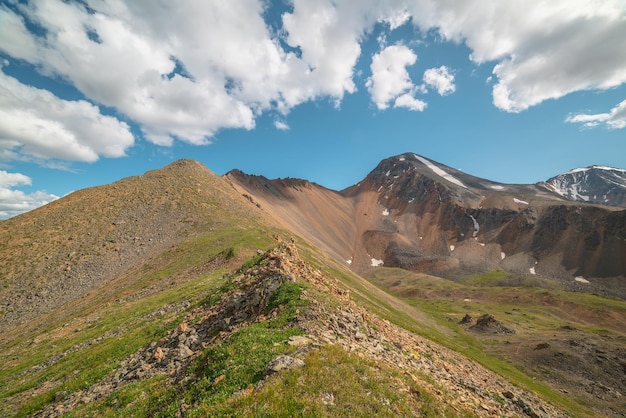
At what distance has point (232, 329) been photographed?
1775 centimetres

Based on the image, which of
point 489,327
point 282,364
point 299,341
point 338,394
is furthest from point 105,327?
point 489,327

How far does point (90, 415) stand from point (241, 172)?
597 ft

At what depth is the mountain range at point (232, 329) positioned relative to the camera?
12.0 metres

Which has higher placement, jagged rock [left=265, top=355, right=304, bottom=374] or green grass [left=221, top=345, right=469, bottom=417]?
jagged rock [left=265, top=355, right=304, bottom=374]

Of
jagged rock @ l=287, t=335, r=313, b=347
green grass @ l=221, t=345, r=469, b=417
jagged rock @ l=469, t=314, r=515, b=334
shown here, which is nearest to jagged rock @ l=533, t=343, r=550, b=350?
jagged rock @ l=469, t=314, r=515, b=334

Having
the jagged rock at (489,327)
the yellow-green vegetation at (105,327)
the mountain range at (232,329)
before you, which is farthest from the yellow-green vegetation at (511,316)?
the yellow-green vegetation at (105,327)

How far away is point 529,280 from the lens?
492 ft

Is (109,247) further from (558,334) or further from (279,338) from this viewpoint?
(558,334)

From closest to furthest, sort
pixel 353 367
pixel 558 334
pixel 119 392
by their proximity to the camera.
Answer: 1. pixel 353 367
2. pixel 119 392
3. pixel 558 334

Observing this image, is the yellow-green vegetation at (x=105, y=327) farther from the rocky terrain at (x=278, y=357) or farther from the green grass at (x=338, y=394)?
the green grass at (x=338, y=394)

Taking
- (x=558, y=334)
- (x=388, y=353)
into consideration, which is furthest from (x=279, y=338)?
(x=558, y=334)

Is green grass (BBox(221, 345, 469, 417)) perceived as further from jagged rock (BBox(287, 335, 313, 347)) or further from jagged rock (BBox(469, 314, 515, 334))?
jagged rock (BBox(469, 314, 515, 334))

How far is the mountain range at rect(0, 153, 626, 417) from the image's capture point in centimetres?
1201

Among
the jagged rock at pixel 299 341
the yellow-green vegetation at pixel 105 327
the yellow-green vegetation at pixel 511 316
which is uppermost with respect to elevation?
the jagged rock at pixel 299 341
